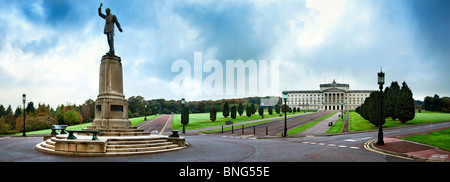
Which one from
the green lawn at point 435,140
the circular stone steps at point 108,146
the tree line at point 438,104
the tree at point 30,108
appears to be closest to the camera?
the circular stone steps at point 108,146

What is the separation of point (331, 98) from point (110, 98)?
624 ft

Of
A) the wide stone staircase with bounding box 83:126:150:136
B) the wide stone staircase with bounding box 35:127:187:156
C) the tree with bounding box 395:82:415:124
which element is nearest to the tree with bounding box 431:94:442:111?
the tree with bounding box 395:82:415:124

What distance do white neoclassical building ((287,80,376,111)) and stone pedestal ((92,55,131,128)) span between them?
17638 cm

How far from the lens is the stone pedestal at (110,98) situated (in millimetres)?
16469

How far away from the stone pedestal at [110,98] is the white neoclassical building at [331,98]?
176m

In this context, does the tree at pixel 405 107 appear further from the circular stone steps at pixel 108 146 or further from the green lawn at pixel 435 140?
the circular stone steps at pixel 108 146

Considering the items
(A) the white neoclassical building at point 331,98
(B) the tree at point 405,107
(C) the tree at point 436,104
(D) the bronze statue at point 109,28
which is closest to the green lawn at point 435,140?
(D) the bronze statue at point 109,28

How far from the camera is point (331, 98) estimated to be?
185 meters

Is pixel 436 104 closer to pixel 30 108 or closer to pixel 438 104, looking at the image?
pixel 438 104

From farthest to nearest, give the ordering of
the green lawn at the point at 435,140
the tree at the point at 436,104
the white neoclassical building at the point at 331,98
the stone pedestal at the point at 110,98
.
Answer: the white neoclassical building at the point at 331,98 < the tree at the point at 436,104 < the stone pedestal at the point at 110,98 < the green lawn at the point at 435,140

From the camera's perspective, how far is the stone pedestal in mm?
16469
